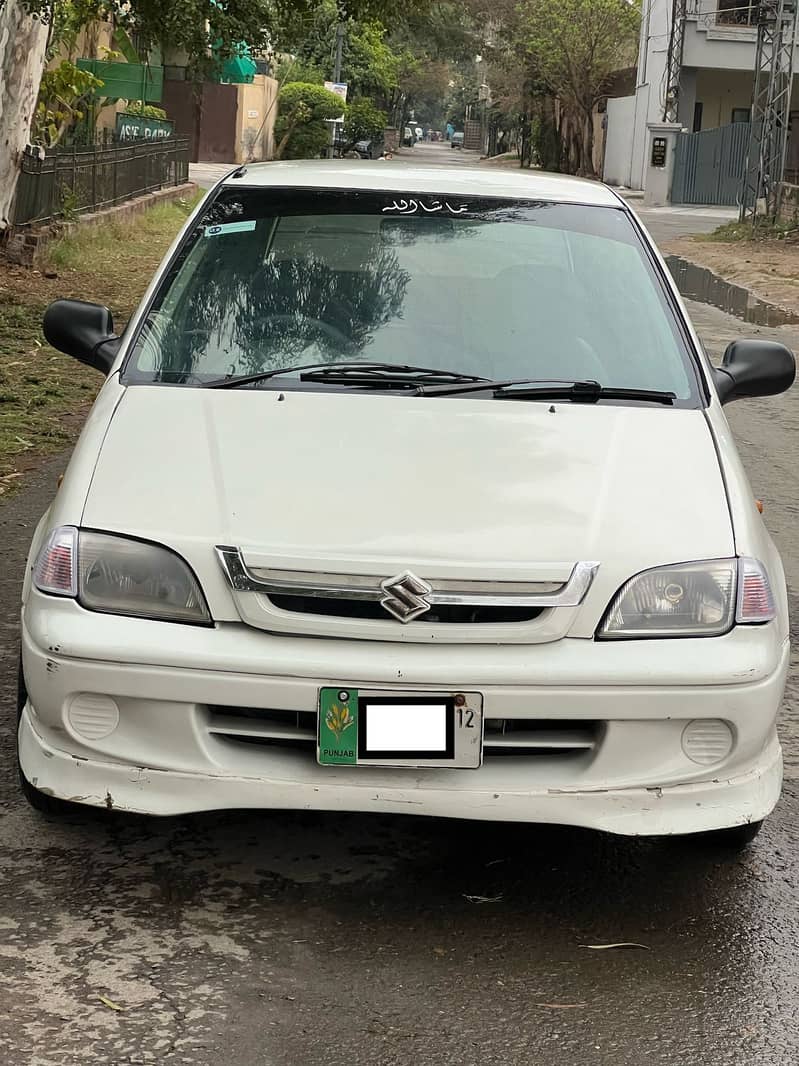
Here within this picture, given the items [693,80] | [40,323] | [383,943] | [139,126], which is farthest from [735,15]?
[383,943]

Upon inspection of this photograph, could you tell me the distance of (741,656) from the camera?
3213 millimetres

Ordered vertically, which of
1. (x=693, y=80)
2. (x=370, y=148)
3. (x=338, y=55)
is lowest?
(x=370, y=148)

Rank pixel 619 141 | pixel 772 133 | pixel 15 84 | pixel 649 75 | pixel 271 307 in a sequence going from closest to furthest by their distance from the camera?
1. pixel 271 307
2. pixel 15 84
3. pixel 772 133
4. pixel 649 75
5. pixel 619 141

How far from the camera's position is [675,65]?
4059 cm

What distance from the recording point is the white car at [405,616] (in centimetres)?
310

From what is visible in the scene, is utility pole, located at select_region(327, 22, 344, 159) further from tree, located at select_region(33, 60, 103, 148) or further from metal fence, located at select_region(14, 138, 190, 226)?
tree, located at select_region(33, 60, 103, 148)

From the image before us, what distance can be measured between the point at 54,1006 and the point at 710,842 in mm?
1627

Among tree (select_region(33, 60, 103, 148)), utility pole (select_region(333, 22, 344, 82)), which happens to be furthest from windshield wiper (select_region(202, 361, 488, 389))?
utility pole (select_region(333, 22, 344, 82))

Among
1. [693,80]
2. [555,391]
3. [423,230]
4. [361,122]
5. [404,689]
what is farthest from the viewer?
[361,122]

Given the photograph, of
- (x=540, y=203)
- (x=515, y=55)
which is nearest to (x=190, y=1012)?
(x=540, y=203)

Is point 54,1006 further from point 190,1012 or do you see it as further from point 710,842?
point 710,842

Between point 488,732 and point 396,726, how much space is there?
0.21m

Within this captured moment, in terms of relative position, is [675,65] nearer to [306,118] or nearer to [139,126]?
[139,126]

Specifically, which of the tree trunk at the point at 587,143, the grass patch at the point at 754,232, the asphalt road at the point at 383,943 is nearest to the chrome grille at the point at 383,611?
the asphalt road at the point at 383,943
